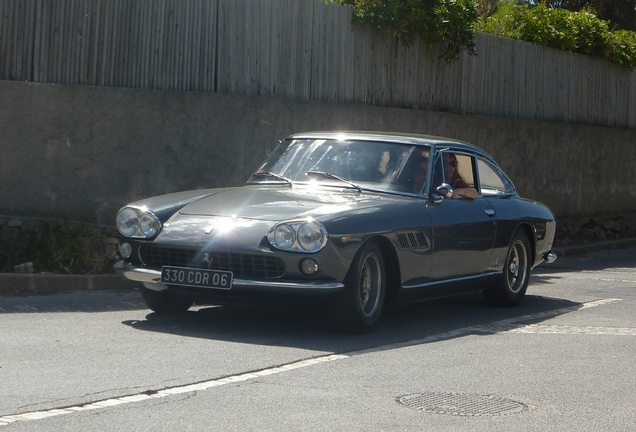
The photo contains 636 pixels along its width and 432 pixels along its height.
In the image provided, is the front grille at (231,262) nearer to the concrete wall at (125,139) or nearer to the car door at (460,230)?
the car door at (460,230)

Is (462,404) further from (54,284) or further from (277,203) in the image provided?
(54,284)

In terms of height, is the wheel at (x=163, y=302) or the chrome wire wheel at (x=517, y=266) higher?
the chrome wire wheel at (x=517, y=266)

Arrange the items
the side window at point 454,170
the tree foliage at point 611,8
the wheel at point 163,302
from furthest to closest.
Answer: the tree foliage at point 611,8 → the side window at point 454,170 → the wheel at point 163,302

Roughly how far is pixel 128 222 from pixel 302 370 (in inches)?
92.5

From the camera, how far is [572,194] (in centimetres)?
1978

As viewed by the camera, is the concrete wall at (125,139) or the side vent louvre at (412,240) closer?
the side vent louvre at (412,240)

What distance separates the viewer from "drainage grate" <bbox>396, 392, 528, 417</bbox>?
231 inches

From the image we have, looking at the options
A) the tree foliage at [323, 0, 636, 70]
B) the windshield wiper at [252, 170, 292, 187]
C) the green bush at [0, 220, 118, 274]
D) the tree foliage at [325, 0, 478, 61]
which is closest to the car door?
the windshield wiper at [252, 170, 292, 187]

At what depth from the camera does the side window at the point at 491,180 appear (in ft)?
34.2

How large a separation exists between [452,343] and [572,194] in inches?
481

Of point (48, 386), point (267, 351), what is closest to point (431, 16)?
point (267, 351)

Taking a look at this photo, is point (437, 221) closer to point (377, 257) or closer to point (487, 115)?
point (377, 257)

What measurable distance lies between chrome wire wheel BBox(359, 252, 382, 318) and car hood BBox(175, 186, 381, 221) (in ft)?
1.42

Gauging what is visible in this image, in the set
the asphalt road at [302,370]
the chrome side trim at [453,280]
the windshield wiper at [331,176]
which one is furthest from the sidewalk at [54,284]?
the chrome side trim at [453,280]
